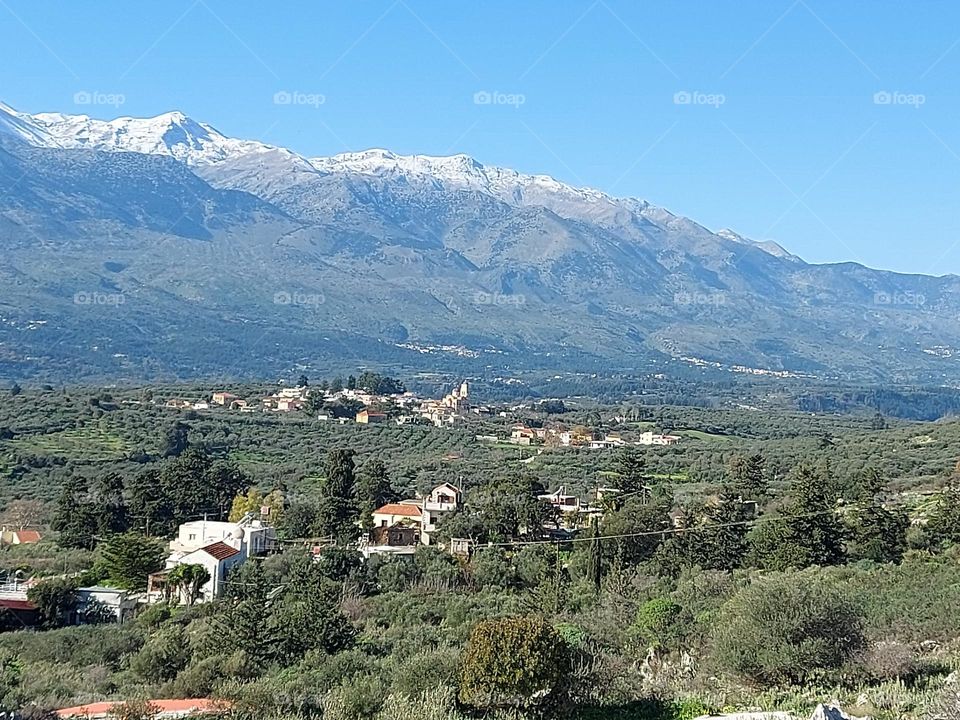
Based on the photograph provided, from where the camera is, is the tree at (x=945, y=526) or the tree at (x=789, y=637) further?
the tree at (x=945, y=526)

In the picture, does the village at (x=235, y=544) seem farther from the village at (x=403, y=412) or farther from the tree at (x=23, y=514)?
the village at (x=403, y=412)

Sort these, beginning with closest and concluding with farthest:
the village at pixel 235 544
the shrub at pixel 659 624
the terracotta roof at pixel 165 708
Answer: the terracotta roof at pixel 165 708 < the shrub at pixel 659 624 < the village at pixel 235 544

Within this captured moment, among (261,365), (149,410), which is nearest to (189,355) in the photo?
(261,365)

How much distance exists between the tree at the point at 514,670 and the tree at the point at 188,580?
13261 millimetres

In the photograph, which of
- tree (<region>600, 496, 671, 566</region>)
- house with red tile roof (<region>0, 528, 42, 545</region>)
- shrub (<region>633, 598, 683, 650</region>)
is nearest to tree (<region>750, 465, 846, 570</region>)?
tree (<region>600, 496, 671, 566</region>)

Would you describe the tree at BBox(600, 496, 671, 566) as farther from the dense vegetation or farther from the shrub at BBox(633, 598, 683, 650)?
the shrub at BBox(633, 598, 683, 650)

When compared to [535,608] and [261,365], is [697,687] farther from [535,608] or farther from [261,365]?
[261,365]

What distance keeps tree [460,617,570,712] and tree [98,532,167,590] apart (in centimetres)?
1483

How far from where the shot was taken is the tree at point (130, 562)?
25.0m

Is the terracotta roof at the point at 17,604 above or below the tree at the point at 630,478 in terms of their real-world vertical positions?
below

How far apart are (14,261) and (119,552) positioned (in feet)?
621

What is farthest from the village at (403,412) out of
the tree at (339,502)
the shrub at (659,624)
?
the shrub at (659,624)

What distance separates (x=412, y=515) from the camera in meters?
31.4

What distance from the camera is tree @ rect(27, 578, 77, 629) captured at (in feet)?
71.7
